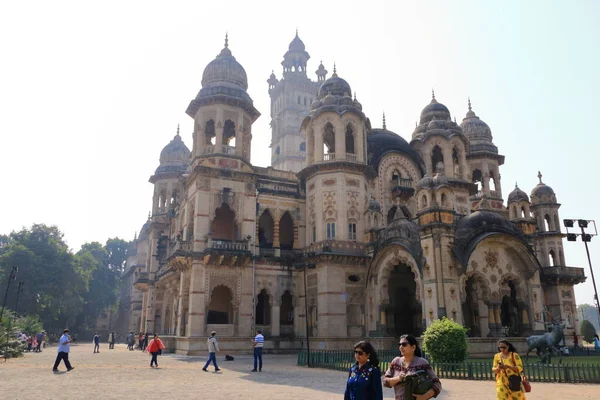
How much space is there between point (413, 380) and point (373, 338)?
77.8 ft

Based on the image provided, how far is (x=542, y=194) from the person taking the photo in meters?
38.1

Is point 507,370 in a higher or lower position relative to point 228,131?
lower

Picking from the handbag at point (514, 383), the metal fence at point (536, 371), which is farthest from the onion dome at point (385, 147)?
the handbag at point (514, 383)

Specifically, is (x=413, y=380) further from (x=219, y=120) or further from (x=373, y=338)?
(x=219, y=120)

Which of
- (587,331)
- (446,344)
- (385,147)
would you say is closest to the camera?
(446,344)

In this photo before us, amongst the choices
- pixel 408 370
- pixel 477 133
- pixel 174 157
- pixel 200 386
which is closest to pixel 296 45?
pixel 174 157

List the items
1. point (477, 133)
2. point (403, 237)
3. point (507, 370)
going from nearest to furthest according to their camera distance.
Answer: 1. point (507, 370)
2. point (403, 237)
3. point (477, 133)

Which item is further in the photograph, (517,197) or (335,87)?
(335,87)

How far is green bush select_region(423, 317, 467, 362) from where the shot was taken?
18266 millimetres

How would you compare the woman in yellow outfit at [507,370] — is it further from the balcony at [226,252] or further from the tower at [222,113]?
the tower at [222,113]

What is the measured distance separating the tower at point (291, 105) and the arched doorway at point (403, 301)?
1364 inches

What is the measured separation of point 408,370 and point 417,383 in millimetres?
199

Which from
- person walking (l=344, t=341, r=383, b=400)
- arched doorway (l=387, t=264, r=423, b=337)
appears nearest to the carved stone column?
arched doorway (l=387, t=264, r=423, b=337)

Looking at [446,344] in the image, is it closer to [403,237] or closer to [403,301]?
[403,237]
